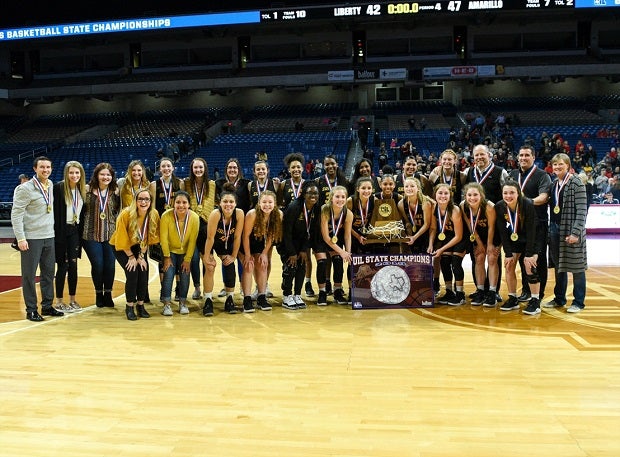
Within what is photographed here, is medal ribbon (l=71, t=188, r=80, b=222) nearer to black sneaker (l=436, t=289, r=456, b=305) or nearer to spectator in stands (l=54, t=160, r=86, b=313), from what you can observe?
spectator in stands (l=54, t=160, r=86, b=313)

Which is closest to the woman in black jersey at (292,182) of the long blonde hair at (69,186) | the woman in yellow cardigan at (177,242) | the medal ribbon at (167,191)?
the woman in yellow cardigan at (177,242)

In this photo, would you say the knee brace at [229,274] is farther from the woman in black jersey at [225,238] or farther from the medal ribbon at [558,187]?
the medal ribbon at [558,187]

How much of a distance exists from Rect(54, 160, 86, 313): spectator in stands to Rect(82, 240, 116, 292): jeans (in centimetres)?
14

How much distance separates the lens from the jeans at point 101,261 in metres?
5.51

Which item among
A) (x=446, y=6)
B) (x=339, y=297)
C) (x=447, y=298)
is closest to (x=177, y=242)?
(x=339, y=297)

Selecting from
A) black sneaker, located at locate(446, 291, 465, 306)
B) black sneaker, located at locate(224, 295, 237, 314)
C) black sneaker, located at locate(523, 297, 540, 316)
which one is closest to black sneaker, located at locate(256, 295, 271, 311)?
black sneaker, located at locate(224, 295, 237, 314)

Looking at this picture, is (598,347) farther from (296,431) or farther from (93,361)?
(93,361)

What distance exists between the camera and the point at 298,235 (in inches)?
221

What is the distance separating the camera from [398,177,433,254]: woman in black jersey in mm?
5605

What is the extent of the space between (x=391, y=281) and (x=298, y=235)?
1.06m

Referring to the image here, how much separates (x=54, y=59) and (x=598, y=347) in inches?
1136

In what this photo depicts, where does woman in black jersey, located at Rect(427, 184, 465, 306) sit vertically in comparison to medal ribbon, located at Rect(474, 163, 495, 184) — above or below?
below

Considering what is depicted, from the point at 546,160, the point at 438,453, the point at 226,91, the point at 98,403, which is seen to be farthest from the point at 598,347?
the point at 226,91

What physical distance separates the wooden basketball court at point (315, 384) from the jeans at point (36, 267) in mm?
270
